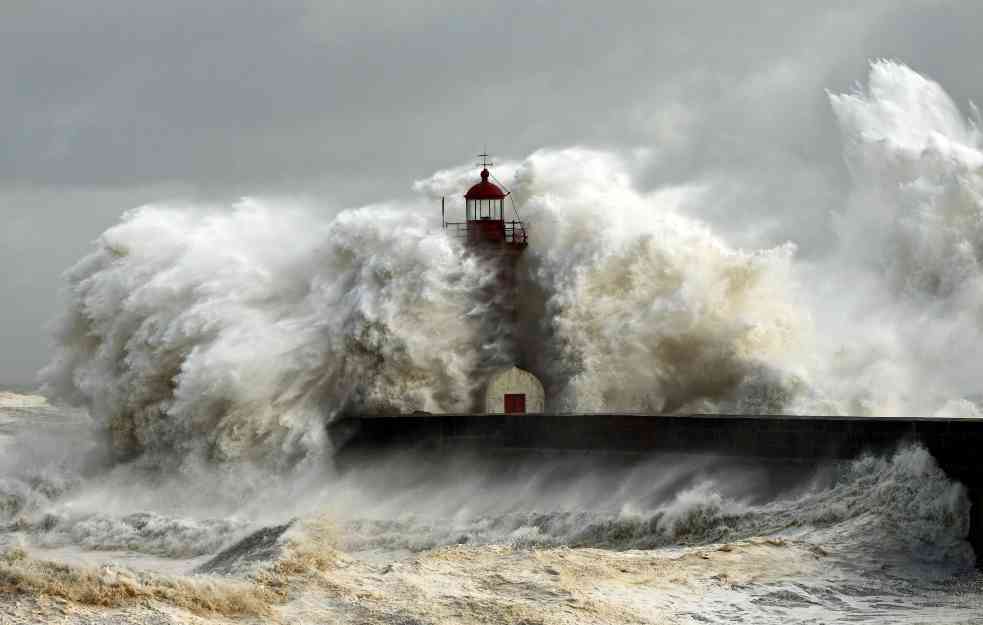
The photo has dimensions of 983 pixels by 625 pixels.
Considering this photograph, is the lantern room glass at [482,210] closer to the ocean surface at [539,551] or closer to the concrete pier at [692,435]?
the concrete pier at [692,435]

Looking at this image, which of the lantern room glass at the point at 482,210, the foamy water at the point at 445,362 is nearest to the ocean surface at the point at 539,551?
the foamy water at the point at 445,362

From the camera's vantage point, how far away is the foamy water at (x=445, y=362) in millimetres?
12984

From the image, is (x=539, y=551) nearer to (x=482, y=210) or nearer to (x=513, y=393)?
(x=513, y=393)

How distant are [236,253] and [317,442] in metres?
3.11

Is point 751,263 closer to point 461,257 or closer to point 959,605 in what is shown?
point 461,257

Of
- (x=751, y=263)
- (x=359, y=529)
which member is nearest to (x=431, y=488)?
(x=359, y=529)

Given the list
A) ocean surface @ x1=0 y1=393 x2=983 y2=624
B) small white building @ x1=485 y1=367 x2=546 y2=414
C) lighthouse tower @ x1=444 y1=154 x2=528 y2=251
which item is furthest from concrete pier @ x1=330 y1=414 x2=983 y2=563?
lighthouse tower @ x1=444 y1=154 x2=528 y2=251

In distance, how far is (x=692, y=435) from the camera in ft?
40.7

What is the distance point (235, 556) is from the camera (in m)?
10.6

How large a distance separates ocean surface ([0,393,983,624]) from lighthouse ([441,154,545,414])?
1993 millimetres

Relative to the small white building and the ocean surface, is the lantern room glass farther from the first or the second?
the ocean surface

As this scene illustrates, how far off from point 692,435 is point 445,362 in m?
5.02

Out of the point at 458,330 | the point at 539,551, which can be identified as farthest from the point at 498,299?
the point at 539,551

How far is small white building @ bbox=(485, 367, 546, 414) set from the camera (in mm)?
16875
